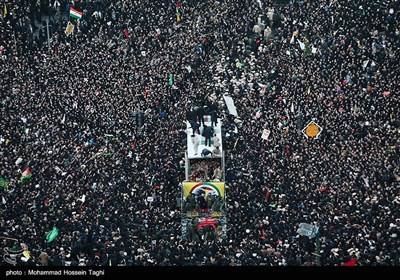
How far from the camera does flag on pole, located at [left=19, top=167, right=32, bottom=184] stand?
4428 centimetres

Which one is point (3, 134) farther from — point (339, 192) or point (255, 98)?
point (339, 192)

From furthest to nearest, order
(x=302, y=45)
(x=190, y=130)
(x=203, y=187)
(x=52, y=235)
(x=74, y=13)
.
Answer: (x=74, y=13) < (x=302, y=45) < (x=190, y=130) < (x=203, y=187) < (x=52, y=235)

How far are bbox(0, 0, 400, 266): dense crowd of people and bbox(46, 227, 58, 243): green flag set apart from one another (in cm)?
16

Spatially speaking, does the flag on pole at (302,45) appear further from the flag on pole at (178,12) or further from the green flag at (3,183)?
the green flag at (3,183)

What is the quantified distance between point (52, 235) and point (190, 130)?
840 cm

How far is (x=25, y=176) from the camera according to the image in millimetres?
44500

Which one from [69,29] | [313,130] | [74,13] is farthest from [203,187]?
[74,13]

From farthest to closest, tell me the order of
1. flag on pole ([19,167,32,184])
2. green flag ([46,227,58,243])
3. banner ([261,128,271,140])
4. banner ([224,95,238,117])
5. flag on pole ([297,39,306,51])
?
flag on pole ([297,39,306,51])
banner ([224,95,238,117])
banner ([261,128,271,140])
flag on pole ([19,167,32,184])
green flag ([46,227,58,243])

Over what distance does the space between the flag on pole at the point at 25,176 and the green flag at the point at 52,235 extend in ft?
13.2

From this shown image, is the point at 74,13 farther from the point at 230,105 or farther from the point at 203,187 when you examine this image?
the point at 203,187

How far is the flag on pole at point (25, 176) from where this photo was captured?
44281 mm

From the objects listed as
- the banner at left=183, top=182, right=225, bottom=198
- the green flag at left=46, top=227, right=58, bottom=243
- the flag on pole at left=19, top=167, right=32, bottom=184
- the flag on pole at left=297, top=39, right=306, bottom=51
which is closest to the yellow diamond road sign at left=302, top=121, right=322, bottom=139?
the banner at left=183, top=182, right=225, bottom=198

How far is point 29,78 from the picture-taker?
51156 mm

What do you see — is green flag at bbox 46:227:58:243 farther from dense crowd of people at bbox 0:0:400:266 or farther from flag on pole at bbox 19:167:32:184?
flag on pole at bbox 19:167:32:184
